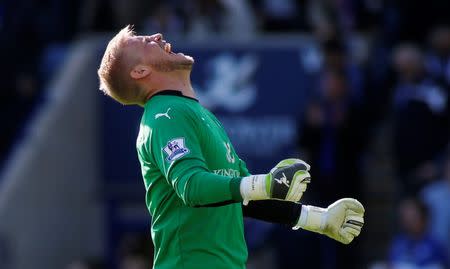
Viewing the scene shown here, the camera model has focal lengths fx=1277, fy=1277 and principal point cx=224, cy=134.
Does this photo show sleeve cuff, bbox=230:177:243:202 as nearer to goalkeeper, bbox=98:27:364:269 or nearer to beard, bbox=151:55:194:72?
goalkeeper, bbox=98:27:364:269

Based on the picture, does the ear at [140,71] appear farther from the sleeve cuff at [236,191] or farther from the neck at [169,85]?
the sleeve cuff at [236,191]

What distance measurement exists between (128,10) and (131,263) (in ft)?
16.0

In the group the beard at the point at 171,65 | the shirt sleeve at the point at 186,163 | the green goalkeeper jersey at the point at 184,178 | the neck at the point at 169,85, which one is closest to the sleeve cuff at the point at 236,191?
the shirt sleeve at the point at 186,163

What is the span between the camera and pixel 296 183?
464 cm

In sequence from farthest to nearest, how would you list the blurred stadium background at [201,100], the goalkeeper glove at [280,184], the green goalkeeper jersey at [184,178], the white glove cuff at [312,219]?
the blurred stadium background at [201,100] < the white glove cuff at [312,219] < the green goalkeeper jersey at [184,178] < the goalkeeper glove at [280,184]

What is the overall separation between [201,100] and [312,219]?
26.1 ft

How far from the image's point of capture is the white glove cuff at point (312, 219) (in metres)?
5.01

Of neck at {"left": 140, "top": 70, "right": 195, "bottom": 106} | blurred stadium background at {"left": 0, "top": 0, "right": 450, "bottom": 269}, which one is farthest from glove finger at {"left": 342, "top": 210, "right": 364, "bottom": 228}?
blurred stadium background at {"left": 0, "top": 0, "right": 450, "bottom": 269}

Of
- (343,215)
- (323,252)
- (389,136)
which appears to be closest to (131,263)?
(323,252)

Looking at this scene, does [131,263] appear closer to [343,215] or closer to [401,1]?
[401,1]

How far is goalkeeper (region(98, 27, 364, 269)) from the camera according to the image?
186 inches

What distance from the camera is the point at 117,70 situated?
5.29 m

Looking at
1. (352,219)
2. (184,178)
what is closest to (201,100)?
(352,219)

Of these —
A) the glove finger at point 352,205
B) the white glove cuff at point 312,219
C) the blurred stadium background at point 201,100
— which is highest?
the glove finger at point 352,205
